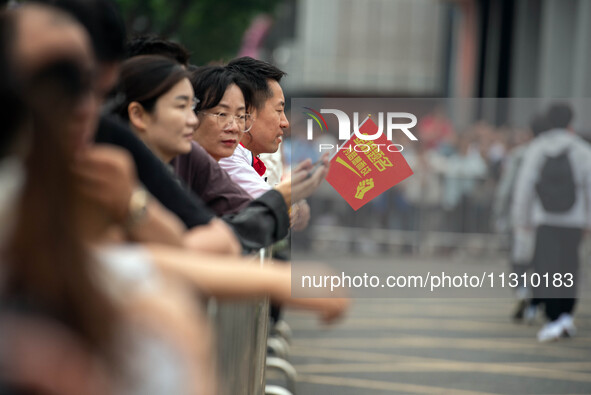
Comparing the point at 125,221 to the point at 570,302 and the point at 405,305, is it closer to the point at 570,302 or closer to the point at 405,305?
the point at 570,302

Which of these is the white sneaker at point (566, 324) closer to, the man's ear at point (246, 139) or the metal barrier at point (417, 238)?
the metal barrier at point (417, 238)

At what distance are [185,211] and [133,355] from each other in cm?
163

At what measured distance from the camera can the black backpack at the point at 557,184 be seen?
396 inches

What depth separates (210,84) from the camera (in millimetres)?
4605

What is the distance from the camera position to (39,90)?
1.36 metres

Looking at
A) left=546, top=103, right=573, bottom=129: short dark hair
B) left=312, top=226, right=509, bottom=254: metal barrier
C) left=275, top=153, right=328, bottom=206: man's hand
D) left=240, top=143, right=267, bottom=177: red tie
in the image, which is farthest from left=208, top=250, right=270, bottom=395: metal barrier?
left=312, top=226, right=509, bottom=254: metal barrier

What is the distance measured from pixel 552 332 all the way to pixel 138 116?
6781 mm

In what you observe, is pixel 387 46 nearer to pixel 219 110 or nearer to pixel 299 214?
pixel 219 110

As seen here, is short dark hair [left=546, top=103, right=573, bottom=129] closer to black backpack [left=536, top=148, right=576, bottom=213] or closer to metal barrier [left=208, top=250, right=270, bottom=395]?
black backpack [left=536, top=148, right=576, bottom=213]

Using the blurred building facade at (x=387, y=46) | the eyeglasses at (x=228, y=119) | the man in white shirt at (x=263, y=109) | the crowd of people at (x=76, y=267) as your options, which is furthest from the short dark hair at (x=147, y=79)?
the blurred building facade at (x=387, y=46)

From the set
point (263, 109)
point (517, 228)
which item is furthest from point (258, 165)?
point (517, 228)

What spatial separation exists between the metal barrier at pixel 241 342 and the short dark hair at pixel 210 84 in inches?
30.9

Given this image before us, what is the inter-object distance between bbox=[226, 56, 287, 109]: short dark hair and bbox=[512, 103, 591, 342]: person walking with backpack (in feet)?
17.4

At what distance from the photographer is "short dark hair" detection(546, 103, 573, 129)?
389 inches
